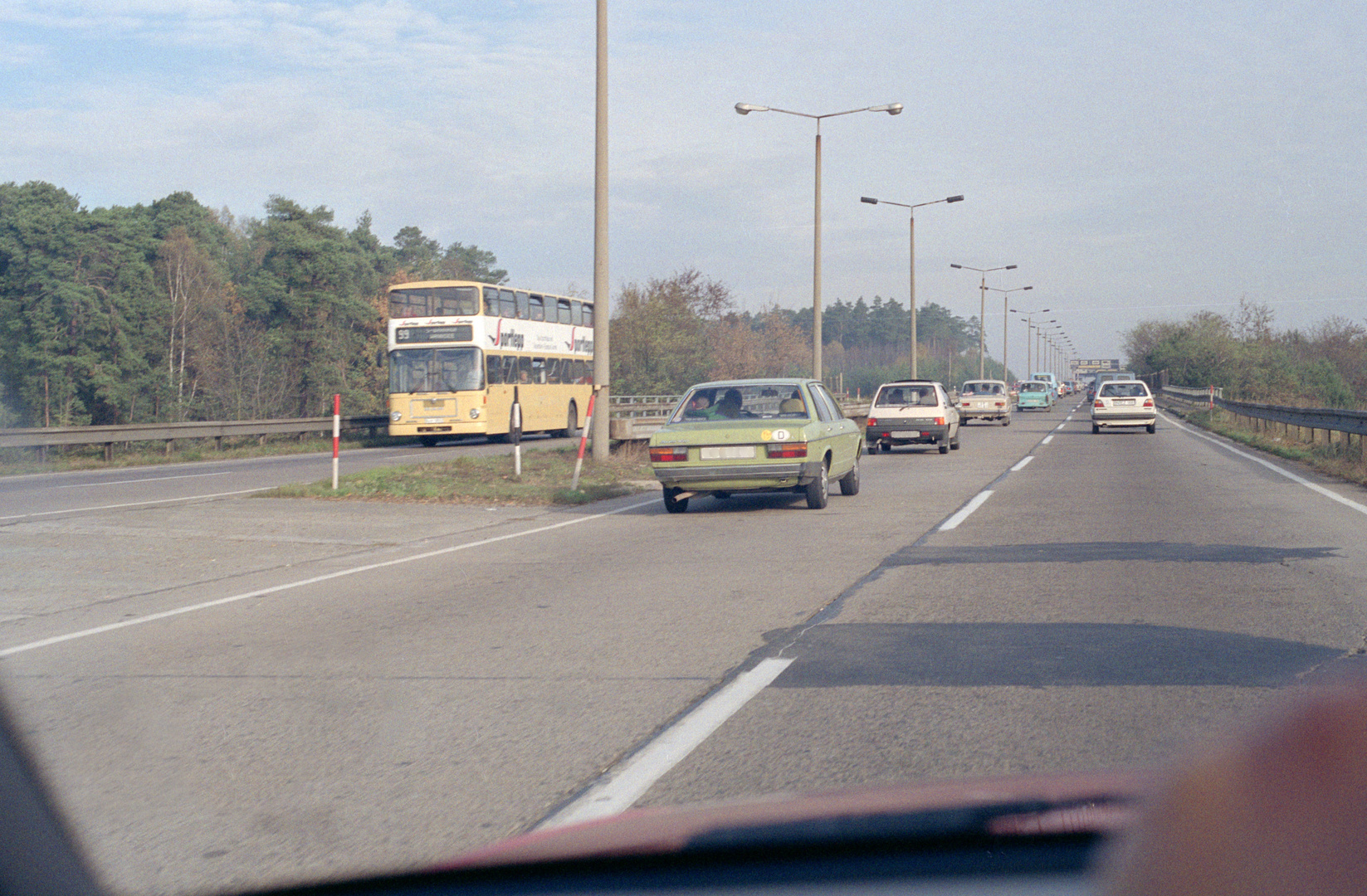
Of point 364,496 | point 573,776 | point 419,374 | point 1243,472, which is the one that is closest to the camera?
point 573,776

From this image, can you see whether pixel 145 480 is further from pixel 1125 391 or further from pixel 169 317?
pixel 169 317

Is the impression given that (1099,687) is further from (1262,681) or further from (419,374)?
(419,374)

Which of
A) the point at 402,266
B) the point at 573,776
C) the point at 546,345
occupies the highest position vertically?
the point at 402,266

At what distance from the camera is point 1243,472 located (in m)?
19.9

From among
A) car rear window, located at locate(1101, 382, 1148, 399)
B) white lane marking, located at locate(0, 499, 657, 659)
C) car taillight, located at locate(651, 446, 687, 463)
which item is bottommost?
white lane marking, located at locate(0, 499, 657, 659)

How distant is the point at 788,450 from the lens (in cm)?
1398

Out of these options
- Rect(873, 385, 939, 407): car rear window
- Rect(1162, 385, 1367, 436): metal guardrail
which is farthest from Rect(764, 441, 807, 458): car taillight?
Rect(873, 385, 939, 407): car rear window

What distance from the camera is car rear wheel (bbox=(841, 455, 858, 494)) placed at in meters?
16.3

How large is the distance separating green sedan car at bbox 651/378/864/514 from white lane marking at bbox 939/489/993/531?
5.39 feet

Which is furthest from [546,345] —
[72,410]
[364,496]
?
[72,410]

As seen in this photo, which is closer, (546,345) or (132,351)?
(546,345)

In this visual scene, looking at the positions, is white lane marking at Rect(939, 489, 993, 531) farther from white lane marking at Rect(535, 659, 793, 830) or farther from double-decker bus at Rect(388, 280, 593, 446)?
double-decker bus at Rect(388, 280, 593, 446)

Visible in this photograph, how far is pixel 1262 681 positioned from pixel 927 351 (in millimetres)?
185117

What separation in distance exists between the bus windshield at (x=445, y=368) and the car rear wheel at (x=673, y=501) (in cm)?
1864
